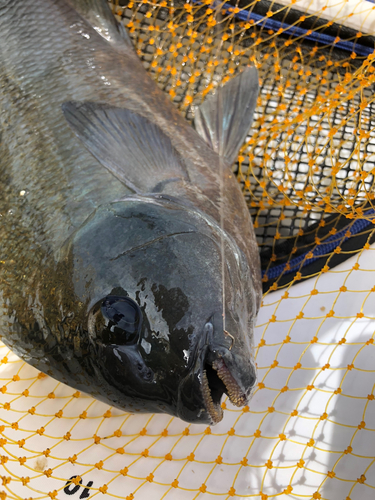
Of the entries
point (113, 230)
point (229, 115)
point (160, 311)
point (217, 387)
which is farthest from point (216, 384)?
point (229, 115)

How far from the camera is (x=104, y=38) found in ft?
7.04

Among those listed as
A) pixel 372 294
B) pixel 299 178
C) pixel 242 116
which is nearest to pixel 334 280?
pixel 372 294

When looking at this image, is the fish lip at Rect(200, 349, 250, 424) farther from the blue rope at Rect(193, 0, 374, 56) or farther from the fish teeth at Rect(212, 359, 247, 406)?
the blue rope at Rect(193, 0, 374, 56)

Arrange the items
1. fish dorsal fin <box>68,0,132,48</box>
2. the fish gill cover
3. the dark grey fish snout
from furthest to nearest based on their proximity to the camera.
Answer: fish dorsal fin <box>68,0,132,48</box> → the fish gill cover → the dark grey fish snout

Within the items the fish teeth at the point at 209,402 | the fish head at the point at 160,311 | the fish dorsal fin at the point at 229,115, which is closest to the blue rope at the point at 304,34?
the fish dorsal fin at the point at 229,115

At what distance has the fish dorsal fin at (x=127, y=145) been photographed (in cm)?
156

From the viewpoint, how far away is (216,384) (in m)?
1.25

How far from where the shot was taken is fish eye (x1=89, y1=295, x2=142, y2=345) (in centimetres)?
121

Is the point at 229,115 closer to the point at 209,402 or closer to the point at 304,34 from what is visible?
the point at 304,34

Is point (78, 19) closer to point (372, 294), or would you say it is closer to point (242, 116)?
point (242, 116)

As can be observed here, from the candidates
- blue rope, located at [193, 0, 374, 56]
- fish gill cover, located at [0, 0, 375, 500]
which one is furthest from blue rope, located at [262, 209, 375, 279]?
blue rope, located at [193, 0, 374, 56]

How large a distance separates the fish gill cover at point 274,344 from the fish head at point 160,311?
691mm

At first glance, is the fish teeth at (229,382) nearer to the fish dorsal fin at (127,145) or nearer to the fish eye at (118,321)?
the fish eye at (118,321)

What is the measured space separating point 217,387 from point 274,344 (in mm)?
989
